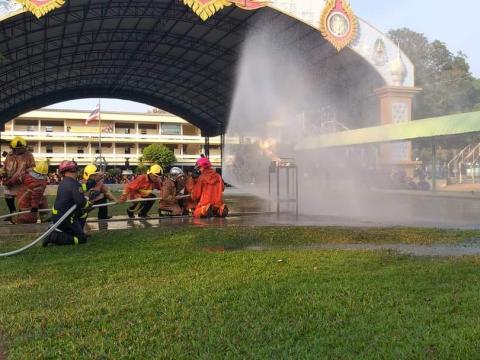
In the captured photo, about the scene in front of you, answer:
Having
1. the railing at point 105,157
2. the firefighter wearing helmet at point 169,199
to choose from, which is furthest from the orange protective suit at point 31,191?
the railing at point 105,157

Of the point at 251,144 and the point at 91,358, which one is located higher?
the point at 251,144

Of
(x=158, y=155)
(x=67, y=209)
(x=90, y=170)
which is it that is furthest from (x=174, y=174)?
(x=158, y=155)

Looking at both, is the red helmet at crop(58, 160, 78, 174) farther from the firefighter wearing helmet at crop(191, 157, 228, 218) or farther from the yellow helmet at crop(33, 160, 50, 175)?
the firefighter wearing helmet at crop(191, 157, 228, 218)

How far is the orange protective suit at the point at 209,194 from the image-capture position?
12336mm

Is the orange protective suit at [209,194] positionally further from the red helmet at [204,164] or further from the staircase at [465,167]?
the staircase at [465,167]

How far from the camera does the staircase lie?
114 feet

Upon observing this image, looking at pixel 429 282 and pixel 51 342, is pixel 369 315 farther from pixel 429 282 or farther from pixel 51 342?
pixel 51 342

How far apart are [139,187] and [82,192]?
454 centimetres

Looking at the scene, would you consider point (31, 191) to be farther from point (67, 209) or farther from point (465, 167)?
point (465, 167)

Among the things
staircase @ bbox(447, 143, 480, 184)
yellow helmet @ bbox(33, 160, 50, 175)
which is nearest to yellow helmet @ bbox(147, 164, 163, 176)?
yellow helmet @ bbox(33, 160, 50, 175)

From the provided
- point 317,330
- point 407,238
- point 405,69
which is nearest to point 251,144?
point 407,238

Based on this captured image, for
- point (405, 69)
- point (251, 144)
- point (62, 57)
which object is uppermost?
point (62, 57)

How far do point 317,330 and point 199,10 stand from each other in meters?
20.2

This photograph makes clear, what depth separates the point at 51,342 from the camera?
11.5 ft
